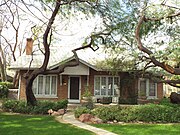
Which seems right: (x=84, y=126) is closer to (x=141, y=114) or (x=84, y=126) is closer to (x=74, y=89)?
(x=141, y=114)

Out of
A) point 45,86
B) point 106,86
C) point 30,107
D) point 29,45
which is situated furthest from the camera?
point 29,45

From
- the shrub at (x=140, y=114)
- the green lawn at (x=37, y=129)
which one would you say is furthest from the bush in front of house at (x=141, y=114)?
the green lawn at (x=37, y=129)

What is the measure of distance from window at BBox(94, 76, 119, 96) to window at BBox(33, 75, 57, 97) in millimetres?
3941

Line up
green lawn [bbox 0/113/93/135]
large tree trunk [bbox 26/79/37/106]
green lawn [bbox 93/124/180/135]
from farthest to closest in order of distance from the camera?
1. large tree trunk [bbox 26/79/37/106]
2. green lawn [bbox 93/124/180/135]
3. green lawn [bbox 0/113/93/135]

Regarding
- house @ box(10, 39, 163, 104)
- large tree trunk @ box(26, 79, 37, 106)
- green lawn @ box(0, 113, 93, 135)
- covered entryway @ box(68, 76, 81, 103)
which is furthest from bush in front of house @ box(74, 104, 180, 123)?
covered entryway @ box(68, 76, 81, 103)

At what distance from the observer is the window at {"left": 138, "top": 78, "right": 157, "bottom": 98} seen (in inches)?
922

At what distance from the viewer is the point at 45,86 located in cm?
2233

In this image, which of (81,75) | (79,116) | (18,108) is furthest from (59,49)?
(79,116)

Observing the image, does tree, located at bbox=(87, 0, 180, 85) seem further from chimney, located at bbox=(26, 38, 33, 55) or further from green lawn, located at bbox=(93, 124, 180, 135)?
chimney, located at bbox=(26, 38, 33, 55)

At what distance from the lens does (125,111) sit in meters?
13.6

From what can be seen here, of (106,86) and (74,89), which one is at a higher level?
(106,86)

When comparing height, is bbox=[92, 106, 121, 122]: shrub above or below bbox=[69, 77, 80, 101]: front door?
below

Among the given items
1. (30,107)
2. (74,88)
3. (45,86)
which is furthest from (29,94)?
(74,88)

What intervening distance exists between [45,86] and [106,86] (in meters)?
5.76
